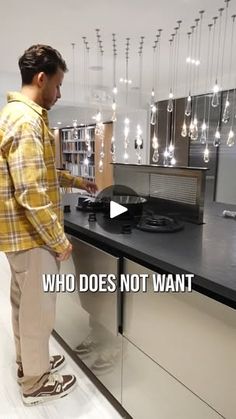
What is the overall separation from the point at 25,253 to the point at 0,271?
7.80 ft

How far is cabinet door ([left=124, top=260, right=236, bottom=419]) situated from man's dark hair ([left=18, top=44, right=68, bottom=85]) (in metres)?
0.92

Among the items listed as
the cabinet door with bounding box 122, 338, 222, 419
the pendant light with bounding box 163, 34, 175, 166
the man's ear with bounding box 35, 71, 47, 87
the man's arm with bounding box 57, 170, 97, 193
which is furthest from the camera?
the pendant light with bounding box 163, 34, 175, 166

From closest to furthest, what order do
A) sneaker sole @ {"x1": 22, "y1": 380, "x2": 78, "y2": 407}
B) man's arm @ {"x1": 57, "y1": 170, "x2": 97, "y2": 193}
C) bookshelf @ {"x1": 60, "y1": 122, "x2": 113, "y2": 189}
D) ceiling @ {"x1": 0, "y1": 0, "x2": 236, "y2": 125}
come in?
sneaker sole @ {"x1": 22, "y1": 380, "x2": 78, "y2": 407} < man's arm @ {"x1": 57, "y1": 170, "x2": 97, "y2": 193} < ceiling @ {"x1": 0, "y1": 0, "x2": 236, "y2": 125} < bookshelf @ {"x1": 60, "y1": 122, "x2": 113, "y2": 189}

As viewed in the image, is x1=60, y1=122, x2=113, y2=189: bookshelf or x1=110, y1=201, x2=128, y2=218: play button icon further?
x1=60, y1=122, x2=113, y2=189: bookshelf

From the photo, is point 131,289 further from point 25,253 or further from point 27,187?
point 27,187

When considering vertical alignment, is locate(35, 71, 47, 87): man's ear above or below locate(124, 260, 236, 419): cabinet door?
above

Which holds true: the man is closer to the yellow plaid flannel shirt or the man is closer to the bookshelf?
the yellow plaid flannel shirt

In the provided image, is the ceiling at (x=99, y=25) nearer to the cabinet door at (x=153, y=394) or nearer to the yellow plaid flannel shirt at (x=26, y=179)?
the yellow plaid flannel shirt at (x=26, y=179)

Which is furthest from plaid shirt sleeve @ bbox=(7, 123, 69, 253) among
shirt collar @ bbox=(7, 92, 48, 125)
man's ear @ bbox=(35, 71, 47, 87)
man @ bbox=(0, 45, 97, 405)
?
man's ear @ bbox=(35, 71, 47, 87)

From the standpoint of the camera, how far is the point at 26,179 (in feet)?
4.10

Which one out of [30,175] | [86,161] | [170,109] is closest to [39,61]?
[30,175]

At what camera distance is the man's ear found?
54.1 inches

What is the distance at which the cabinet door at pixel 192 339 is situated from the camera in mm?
996

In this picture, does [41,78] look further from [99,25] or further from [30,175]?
[99,25]
